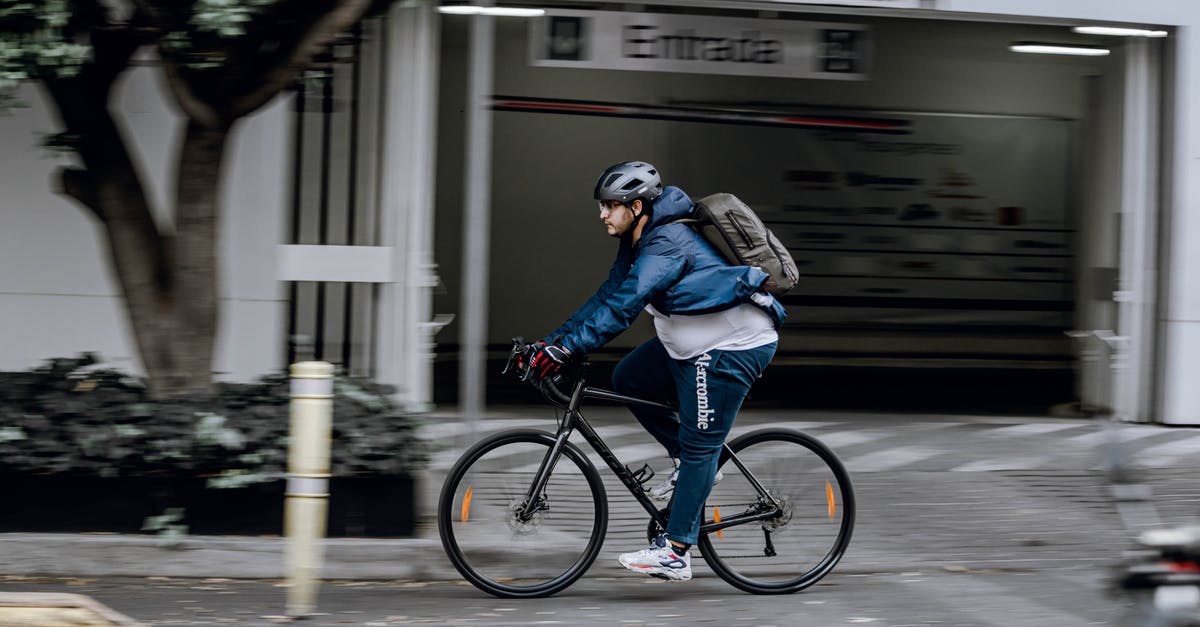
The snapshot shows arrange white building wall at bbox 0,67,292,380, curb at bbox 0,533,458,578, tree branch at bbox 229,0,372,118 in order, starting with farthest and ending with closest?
white building wall at bbox 0,67,292,380
tree branch at bbox 229,0,372,118
curb at bbox 0,533,458,578

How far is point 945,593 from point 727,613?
1047mm

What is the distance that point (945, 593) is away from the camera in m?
6.08

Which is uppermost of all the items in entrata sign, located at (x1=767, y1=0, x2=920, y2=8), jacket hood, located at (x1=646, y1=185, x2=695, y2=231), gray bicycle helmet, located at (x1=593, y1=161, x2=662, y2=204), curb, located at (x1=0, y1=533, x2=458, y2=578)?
entrata sign, located at (x1=767, y1=0, x2=920, y2=8)

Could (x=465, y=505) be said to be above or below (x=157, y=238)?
below

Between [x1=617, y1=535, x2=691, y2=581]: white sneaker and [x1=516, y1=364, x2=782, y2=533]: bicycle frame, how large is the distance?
124mm

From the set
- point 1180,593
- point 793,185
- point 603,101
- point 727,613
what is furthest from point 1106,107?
point 1180,593

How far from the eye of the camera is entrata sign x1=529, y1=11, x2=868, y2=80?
8664 millimetres

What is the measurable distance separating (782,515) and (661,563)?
1.95ft

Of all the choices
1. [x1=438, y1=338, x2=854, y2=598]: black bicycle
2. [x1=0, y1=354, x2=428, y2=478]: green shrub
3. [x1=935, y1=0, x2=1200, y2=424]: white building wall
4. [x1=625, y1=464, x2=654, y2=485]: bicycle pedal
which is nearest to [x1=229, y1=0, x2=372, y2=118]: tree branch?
[x1=0, y1=354, x2=428, y2=478]: green shrub

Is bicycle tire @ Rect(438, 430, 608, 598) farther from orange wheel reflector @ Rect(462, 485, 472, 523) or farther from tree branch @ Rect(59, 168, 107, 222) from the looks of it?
tree branch @ Rect(59, 168, 107, 222)

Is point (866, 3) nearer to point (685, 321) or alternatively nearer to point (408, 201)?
point (408, 201)

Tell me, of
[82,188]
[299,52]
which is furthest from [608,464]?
[82,188]

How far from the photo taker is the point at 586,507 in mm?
5719

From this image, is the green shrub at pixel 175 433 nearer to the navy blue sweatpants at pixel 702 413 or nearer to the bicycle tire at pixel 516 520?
the bicycle tire at pixel 516 520
